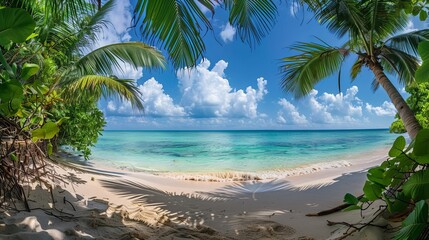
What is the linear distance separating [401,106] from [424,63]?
3285 millimetres

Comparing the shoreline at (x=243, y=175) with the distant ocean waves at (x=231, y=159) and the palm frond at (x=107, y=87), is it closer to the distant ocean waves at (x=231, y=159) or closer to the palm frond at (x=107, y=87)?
the distant ocean waves at (x=231, y=159)

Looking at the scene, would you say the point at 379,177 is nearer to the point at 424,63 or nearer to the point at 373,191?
the point at 373,191

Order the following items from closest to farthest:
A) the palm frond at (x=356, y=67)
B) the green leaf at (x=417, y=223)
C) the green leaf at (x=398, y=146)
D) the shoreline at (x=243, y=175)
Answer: the green leaf at (x=417, y=223) → the green leaf at (x=398, y=146) → the palm frond at (x=356, y=67) → the shoreline at (x=243, y=175)

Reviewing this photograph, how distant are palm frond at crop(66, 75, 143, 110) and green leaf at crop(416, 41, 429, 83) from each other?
6165 millimetres

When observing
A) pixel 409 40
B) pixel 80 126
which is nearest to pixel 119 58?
pixel 80 126

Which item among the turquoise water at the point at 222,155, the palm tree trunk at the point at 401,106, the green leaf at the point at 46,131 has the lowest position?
the turquoise water at the point at 222,155

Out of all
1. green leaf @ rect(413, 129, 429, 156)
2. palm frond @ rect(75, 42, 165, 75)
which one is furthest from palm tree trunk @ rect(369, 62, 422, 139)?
palm frond @ rect(75, 42, 165, 75)

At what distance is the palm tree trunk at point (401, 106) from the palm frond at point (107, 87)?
505 cm

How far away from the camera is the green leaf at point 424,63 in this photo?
814 millimetres

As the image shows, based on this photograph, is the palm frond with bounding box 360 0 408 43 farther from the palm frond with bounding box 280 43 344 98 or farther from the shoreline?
the shoreline

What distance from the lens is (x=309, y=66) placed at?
5.78m

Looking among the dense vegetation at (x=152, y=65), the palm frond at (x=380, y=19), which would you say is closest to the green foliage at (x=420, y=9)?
the dense vegetation at (x=152, y=65)

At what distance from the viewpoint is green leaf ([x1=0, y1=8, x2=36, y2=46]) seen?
0.92m

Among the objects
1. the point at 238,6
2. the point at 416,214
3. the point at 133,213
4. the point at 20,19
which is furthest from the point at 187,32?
the point at 416,214
